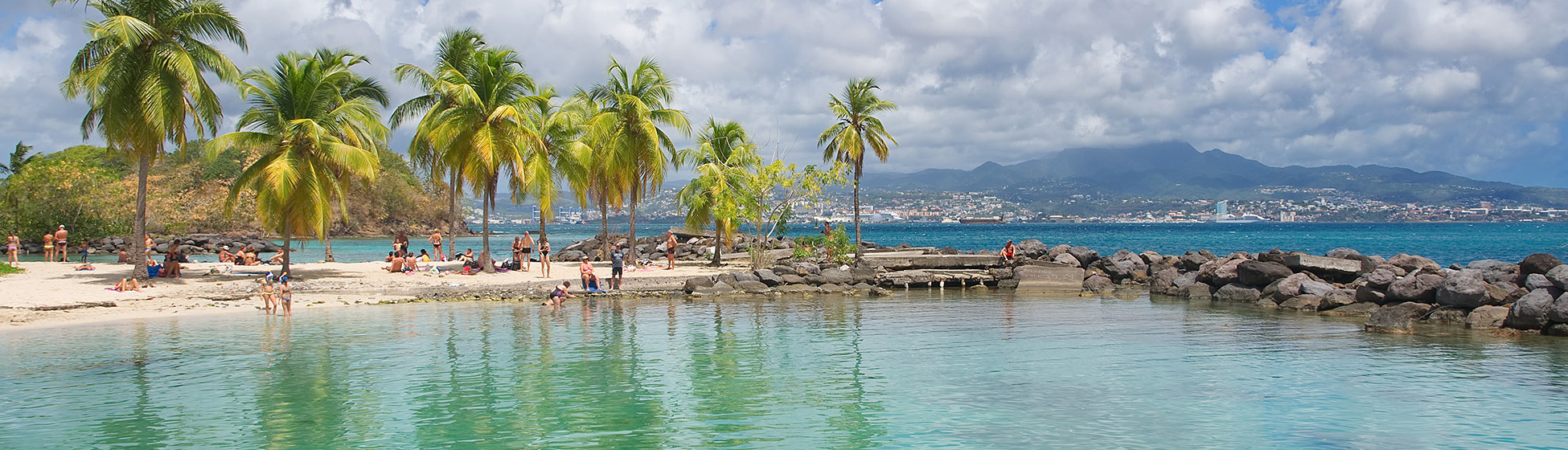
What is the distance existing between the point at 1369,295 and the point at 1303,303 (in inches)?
66.1

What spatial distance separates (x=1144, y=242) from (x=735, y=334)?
8278 centimetres

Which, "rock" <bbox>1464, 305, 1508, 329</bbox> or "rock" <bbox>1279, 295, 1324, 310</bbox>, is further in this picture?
"rock" <bbox>1279, 295, 1324, 310</bbox>

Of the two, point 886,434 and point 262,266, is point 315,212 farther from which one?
point 886,434

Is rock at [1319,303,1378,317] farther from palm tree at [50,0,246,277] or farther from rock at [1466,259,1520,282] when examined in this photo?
palm tree at [50,0,246,277]

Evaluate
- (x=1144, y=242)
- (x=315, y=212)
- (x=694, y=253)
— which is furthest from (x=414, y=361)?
(x=1144, y=242)

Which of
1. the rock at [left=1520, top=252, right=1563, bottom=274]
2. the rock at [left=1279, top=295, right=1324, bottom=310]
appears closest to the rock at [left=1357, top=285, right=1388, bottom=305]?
the rock at [left=1279, top=295, right=1324, bottom=310]

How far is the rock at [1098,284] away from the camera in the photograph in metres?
33.0

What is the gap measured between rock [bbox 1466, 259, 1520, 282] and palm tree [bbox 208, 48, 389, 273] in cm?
3189

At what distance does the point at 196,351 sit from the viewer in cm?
1783

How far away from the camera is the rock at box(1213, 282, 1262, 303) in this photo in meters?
28.7

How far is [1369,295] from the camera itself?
2494cm

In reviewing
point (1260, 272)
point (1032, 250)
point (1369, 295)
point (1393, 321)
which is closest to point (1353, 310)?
point (1369, 295)

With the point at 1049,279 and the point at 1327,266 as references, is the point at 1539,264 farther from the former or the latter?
the point at 1049,279

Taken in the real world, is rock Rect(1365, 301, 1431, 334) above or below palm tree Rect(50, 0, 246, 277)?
below
